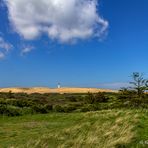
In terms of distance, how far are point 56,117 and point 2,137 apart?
10649mm

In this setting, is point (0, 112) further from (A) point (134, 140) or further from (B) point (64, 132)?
(A) point (134, 140)

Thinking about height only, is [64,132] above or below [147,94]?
below

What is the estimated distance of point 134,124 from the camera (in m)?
18.2

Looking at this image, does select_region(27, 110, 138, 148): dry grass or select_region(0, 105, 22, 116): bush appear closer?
select_region(27, 110, 138, 148): dry grass

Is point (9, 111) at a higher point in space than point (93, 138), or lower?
higher

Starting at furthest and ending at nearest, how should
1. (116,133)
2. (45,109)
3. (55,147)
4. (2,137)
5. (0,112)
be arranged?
(45,109)
(0,112)
(2,137)
(116,133)
(55,147)

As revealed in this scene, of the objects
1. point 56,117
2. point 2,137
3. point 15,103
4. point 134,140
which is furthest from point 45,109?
point 134,140

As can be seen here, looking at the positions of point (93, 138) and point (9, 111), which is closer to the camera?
point (93, 138)

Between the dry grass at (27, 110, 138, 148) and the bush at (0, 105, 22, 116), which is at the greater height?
the bush at (0, 105, 22, 116)

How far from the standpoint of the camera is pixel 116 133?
54.0ft

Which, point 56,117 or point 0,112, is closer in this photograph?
point 56,117

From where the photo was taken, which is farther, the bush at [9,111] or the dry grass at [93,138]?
the bush at [9,111]

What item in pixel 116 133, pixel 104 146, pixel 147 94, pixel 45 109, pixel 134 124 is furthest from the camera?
pixel 45 109

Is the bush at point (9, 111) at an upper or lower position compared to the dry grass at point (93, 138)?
upper
